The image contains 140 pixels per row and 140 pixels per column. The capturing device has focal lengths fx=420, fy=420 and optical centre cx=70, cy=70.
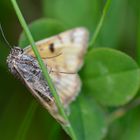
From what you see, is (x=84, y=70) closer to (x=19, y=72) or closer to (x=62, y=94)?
(x=62, y=94)

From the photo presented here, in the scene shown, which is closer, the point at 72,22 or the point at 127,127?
the point at 127,127

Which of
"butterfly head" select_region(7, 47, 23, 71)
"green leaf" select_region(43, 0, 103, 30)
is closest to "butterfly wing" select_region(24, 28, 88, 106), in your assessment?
"butterfly head" select_region(7, 47, 23, 71)

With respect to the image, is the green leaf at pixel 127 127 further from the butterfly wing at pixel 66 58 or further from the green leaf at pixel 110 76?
the butterfly wing at pixel 66 58

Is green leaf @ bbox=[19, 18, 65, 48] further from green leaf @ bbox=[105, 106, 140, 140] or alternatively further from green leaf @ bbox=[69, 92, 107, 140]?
green leaf @ bbox=[105, 106, 140, 140]

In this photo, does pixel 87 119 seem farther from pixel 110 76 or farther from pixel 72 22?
pixel 72 22

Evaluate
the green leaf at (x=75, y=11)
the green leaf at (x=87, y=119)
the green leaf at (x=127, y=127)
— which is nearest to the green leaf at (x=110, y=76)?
the green leaf at (x=87, y=119)

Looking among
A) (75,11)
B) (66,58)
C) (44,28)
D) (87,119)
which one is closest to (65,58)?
(66,58)
